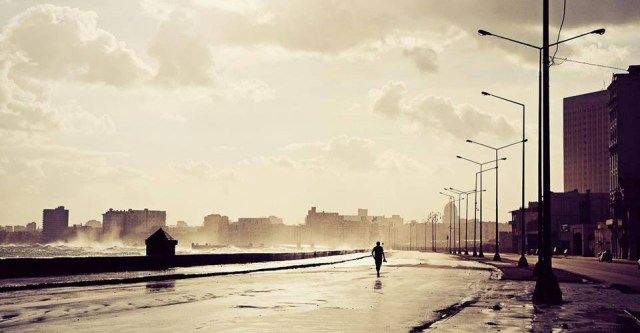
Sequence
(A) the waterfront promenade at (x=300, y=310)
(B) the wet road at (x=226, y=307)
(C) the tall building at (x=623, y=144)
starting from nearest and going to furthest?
(B) the wet road at (x=226, y=307), (A) the waterfront promenade at (x=300, y=310), (C) the tall building at (x=623, y=144)

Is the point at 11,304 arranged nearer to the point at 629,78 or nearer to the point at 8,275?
the point at 8,275

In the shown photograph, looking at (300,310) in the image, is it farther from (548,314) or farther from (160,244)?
(160,244)

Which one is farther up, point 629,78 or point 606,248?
point 629,78

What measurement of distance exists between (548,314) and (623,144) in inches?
4430

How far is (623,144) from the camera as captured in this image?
124 metres

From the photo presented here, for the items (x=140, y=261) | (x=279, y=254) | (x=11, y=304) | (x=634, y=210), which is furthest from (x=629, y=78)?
(x=11, y=304)

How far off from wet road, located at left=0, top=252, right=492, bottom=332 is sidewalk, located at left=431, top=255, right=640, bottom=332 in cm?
74

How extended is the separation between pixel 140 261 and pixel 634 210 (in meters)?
87.1

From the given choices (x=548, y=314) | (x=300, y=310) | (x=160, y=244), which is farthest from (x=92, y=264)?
(x=548, y=314)

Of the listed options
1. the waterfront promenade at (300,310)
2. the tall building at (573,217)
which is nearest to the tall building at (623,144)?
the tall building at (573,217)

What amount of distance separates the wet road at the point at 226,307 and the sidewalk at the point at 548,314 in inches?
29.0

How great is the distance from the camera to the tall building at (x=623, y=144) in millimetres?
114875

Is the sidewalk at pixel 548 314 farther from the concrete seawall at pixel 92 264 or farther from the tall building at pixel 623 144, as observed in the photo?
the tall building at pixel 623 144

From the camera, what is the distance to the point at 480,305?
21.8 meters
